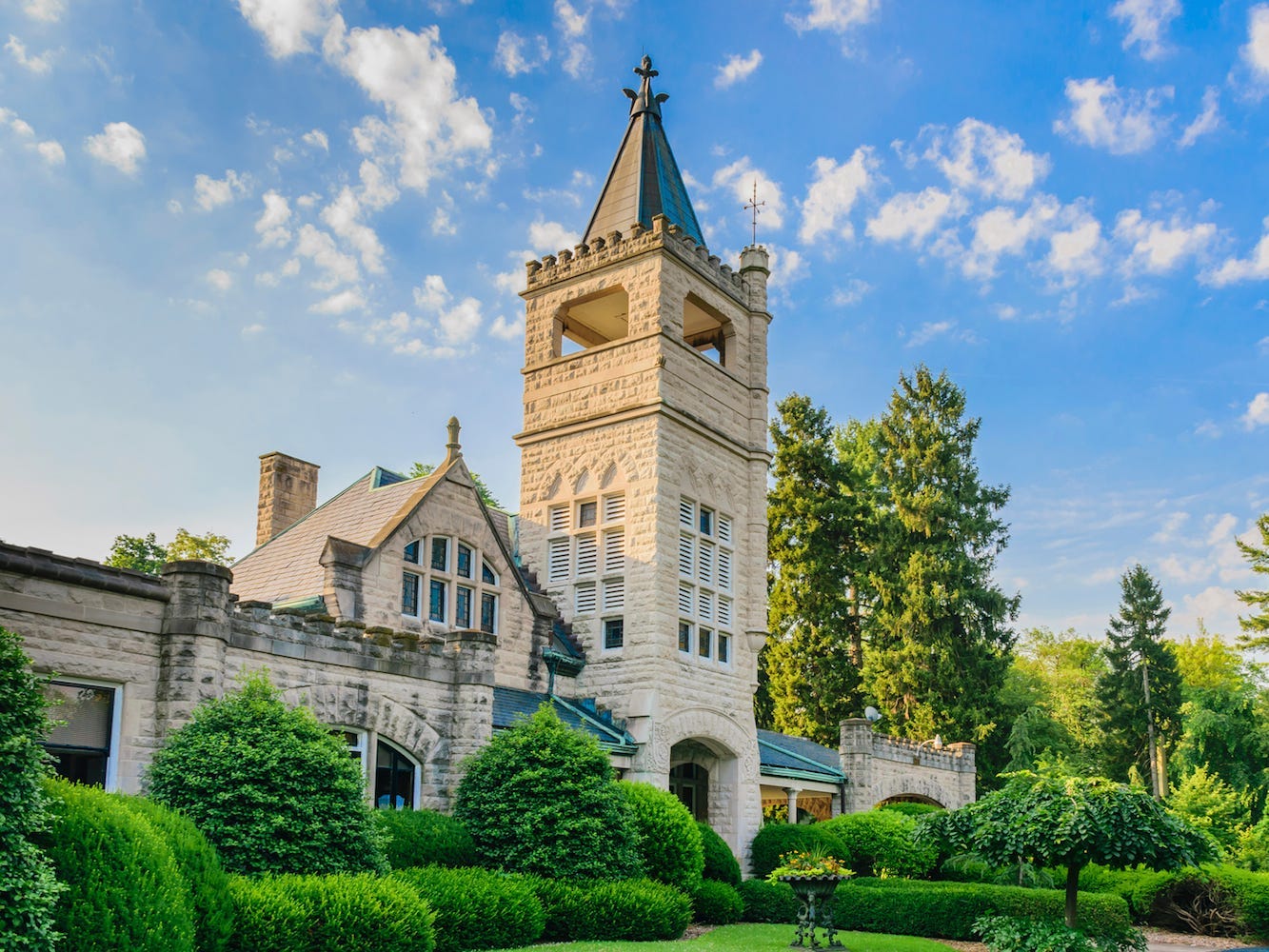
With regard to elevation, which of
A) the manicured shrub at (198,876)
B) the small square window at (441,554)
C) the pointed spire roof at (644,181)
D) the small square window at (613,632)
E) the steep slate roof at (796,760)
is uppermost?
the pointed spire roof at (644,181)

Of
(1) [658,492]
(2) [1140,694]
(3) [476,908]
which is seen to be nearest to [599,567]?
(1) [658,492]

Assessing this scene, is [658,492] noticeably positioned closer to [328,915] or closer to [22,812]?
[328,915]

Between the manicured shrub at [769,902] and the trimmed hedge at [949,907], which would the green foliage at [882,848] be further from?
the manicured shrub at [769,902]

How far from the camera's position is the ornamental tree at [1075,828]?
15.2 meters

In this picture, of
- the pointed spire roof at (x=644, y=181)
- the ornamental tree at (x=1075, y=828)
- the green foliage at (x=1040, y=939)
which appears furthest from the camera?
the pointed spire roof at (x=644, y=181)

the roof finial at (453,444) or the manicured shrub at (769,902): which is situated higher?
the roof finial at (453,444)

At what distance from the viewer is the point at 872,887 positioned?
73.3 ft

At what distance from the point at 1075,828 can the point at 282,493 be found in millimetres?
18751

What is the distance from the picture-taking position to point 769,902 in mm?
22266

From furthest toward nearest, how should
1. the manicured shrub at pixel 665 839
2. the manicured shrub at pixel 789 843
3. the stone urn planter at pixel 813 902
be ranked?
the manicured shrub at pixel 789 843 → the manicured shrub at pixel 665 839 → the stone urn planter at pixel 813 902

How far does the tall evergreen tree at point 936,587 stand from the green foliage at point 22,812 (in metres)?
34.9

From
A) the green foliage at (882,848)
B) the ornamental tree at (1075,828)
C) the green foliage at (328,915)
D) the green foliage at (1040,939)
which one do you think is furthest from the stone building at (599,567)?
the green foliage at (1040,939)

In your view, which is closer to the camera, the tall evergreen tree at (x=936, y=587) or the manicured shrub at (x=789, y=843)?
the manicured shrub at (x=789, y=843)

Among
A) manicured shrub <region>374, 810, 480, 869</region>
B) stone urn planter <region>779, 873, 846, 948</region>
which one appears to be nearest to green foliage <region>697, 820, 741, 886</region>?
stone urn planter <region>779, 873, 846, 948</region>
